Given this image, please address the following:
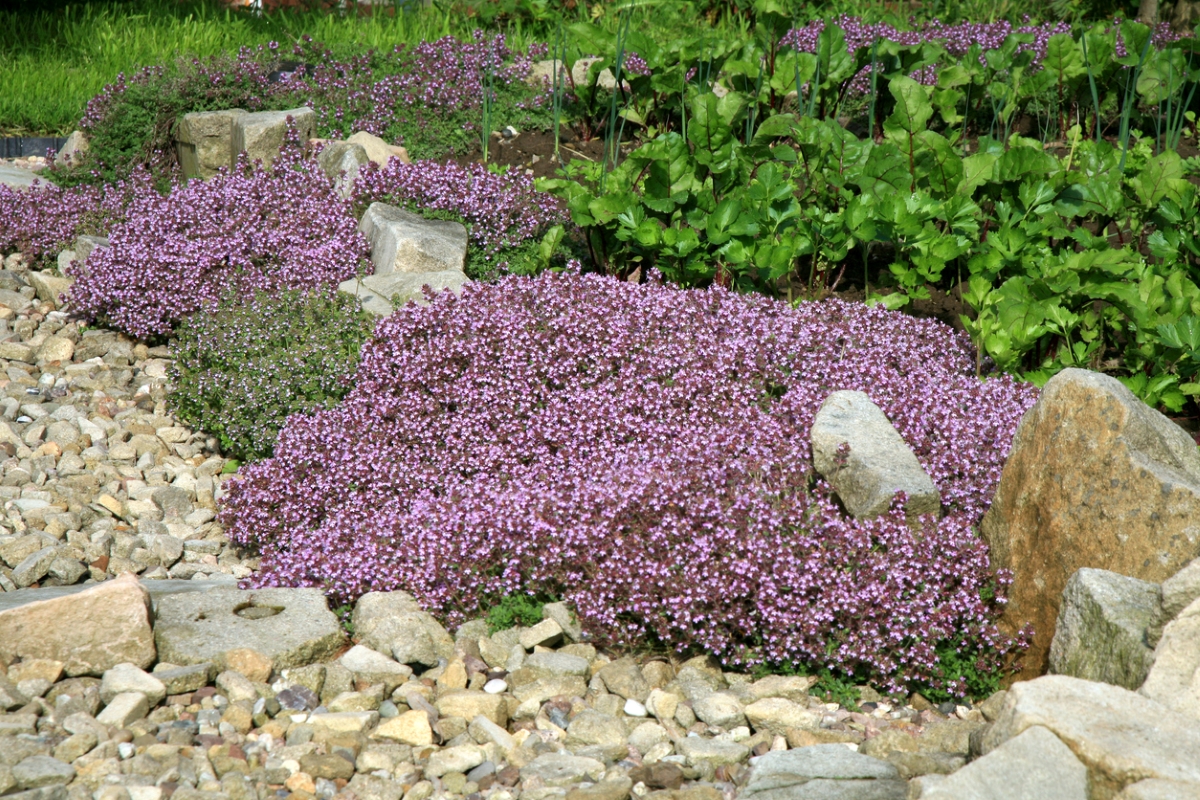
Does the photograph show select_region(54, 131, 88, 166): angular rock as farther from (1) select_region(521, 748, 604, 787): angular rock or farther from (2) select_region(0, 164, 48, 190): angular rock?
(1) select_region(521, 748, 604, 787): angular rock

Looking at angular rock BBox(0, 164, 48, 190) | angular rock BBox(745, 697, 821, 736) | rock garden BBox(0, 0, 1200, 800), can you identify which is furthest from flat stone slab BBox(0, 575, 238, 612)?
angular rock BBox(0, 164, 48, 190)

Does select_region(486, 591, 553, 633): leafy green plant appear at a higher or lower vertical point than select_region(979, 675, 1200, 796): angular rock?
lower

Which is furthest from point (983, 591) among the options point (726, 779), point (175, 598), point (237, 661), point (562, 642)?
point (175, 598)

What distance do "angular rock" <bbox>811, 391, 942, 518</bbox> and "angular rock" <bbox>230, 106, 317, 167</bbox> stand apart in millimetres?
5243

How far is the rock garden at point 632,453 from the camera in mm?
3021

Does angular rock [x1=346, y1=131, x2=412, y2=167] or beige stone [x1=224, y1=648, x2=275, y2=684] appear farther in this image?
angular rock [x1=346, y1=131, x2=412, y2=167]

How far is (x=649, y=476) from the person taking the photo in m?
3.82

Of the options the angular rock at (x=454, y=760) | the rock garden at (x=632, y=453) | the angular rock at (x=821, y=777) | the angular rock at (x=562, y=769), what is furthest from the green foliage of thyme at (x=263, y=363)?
the angular rock at (x=821, y=777)

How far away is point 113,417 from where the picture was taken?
579cm

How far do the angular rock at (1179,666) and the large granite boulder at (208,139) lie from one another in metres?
7.20

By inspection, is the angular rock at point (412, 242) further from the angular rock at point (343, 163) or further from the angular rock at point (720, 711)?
the angular rock at point (720, 711)

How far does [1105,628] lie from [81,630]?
2.99 m

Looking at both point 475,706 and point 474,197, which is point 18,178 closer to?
point 474,197

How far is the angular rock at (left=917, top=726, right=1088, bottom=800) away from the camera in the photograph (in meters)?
2.39
